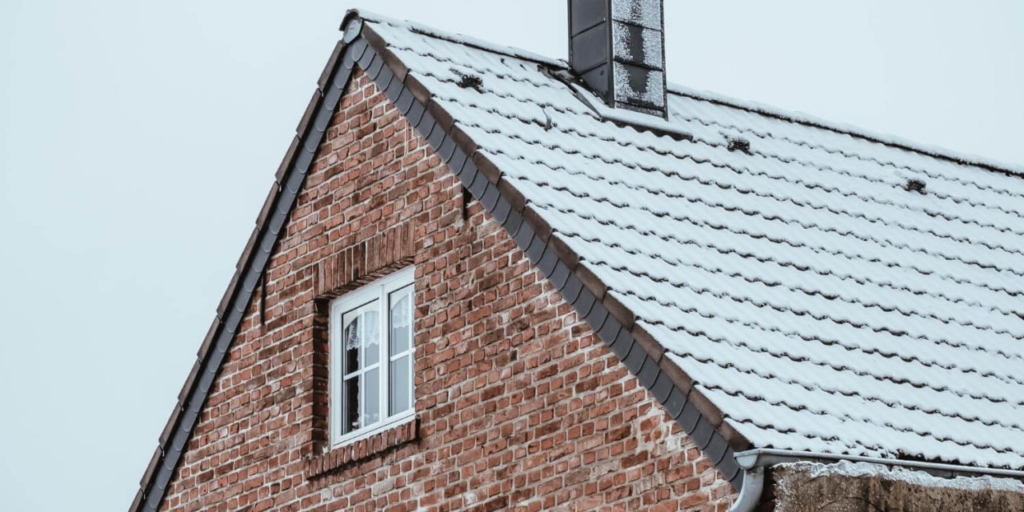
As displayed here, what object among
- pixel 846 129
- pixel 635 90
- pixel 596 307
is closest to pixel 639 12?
pixel 635 90

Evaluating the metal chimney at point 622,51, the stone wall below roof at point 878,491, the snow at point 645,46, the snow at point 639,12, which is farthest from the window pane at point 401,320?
the stone wall below roof at point 878,491

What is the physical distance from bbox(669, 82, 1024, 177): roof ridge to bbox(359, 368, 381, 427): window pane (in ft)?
11.8

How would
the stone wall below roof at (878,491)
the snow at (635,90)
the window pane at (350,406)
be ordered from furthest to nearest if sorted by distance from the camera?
the snow at (635,90), the window pane at (350,406), the stone wall below roof at (878,491)

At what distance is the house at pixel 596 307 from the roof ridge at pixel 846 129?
26 mm

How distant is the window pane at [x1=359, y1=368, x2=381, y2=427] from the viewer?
13211mm

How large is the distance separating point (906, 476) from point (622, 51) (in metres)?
5.56

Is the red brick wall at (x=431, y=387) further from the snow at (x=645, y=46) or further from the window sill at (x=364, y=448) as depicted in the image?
the snow at (x=645, y=46)

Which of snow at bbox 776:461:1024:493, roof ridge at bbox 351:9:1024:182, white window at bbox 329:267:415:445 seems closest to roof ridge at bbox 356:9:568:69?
roof ridge at bbox 351:9:1024:182

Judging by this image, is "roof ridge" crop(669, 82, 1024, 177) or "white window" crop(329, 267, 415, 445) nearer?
"white window" crop(329, 267, 415, 445)

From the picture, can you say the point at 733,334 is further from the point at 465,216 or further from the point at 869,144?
the point at 869,144

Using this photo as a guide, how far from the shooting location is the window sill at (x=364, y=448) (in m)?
12.4

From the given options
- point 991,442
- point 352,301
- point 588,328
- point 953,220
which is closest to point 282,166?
point 352,301

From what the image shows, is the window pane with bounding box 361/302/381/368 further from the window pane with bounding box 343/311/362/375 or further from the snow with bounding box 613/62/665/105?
the snow with bounding box 613/62/665/105

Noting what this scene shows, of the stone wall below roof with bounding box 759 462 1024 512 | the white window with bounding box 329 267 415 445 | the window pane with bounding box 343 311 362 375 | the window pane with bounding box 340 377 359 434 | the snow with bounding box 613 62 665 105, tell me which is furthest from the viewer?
the snow with bounding box 613 62 665 105
